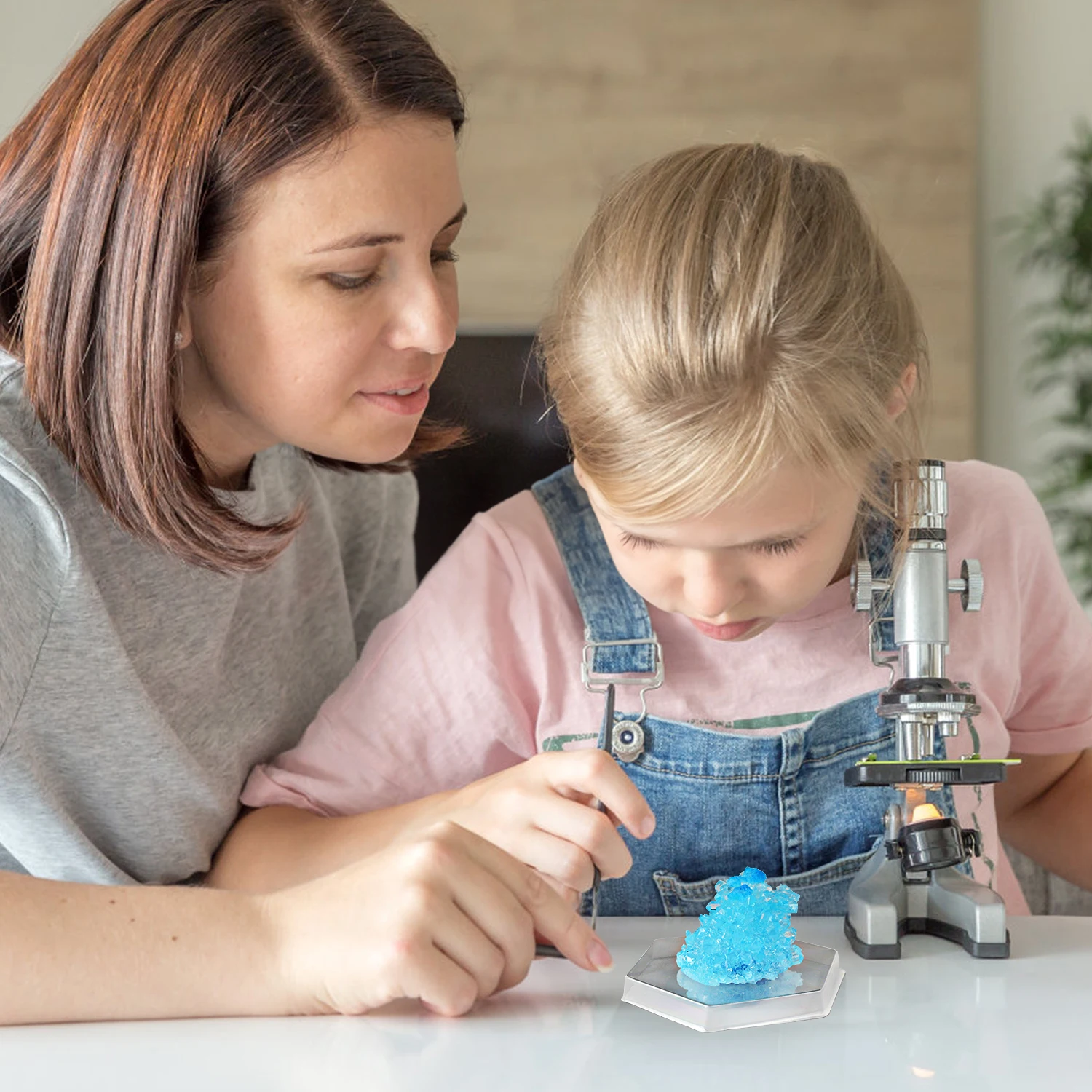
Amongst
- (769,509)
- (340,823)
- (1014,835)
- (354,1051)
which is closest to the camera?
(354,1051)

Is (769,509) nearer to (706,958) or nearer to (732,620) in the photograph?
(732,620)

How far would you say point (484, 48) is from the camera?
11.2ft

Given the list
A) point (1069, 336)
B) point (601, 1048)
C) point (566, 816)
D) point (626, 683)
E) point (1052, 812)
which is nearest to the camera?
point (601, 1048)

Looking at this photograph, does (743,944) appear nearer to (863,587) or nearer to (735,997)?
(735,997)

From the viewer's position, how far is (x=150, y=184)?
2.97 ft

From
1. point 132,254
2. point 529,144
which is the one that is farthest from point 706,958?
point 529,144

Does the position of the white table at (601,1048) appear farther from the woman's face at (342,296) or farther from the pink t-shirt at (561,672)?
the woman's face at (342,296)

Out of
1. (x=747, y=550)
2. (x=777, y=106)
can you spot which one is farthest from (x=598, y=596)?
(x=777, y=106)

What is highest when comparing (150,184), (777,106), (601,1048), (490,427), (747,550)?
(777,106)

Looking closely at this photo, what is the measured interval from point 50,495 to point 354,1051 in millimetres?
431

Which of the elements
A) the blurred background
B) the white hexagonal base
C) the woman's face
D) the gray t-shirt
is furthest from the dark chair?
the blurred background

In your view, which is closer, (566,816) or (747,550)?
(566,816)

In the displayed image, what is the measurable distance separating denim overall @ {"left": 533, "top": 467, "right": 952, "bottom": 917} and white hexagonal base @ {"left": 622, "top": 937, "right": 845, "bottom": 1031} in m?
0.22

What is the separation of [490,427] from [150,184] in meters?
0.63
